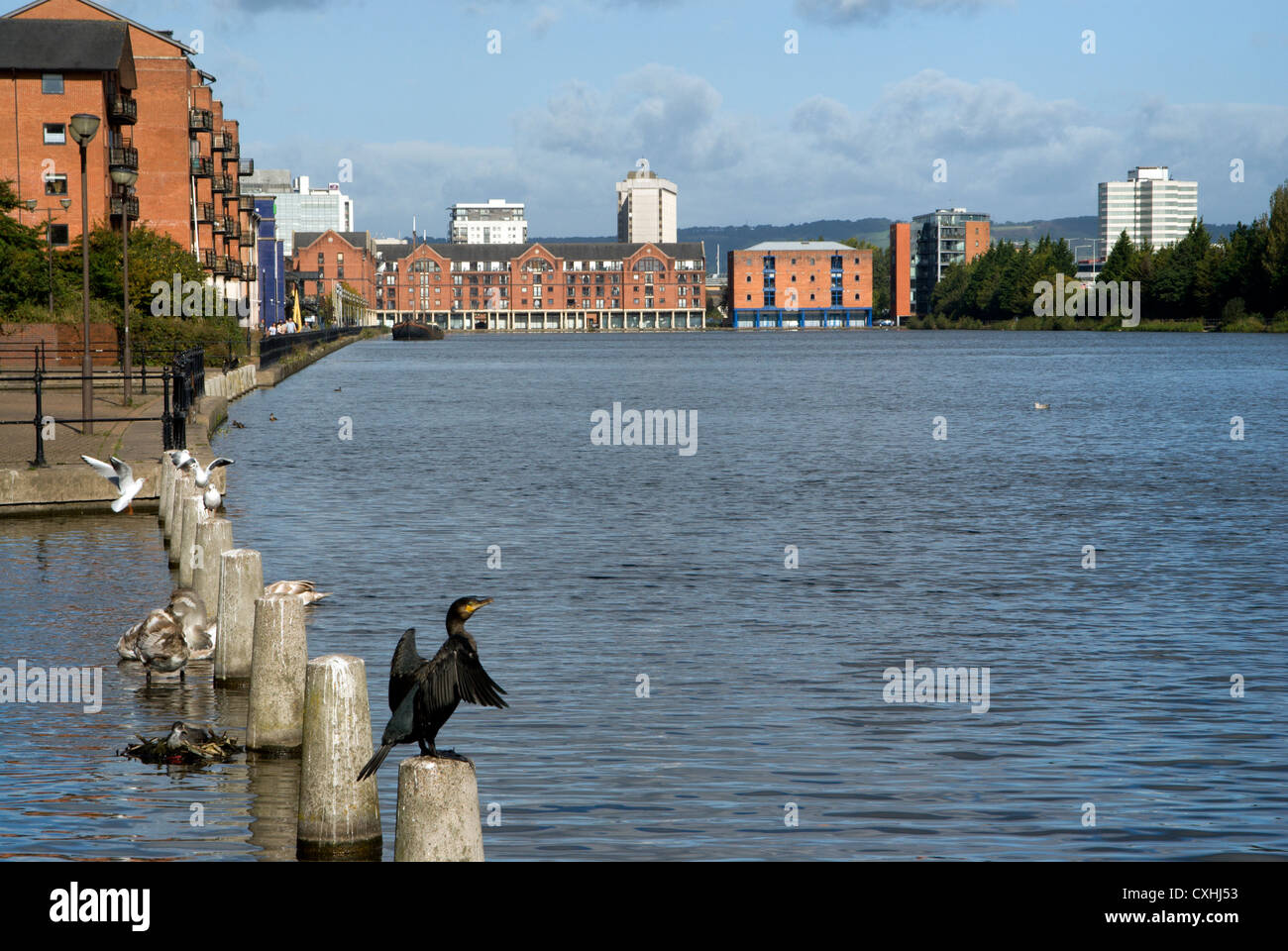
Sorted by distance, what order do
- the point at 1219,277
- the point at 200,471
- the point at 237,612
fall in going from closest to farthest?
the point at 237,612 → the point at 200,471 → the point at 1219,277

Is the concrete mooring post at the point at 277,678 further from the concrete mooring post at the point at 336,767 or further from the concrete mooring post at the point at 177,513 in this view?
the concrete mooring post at the point at 177,513

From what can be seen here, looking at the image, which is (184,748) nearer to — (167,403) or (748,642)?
(748,642)

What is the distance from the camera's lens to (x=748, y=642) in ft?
50.3

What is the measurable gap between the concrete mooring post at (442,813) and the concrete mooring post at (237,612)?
202 inches

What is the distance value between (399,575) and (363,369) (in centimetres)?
8028

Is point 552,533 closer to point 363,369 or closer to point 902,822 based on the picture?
point 902,822

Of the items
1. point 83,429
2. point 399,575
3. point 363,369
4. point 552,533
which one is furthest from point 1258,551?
point 363,369

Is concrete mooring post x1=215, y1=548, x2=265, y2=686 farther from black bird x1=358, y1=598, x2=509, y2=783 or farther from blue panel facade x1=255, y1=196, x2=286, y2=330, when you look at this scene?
blue panel facade x1=255, y1=196, x2=286, y2=330

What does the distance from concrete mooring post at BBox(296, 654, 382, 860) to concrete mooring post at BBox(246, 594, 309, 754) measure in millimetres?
1783

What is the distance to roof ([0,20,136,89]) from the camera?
77438 millimetres

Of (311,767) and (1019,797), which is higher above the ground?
(311,767)

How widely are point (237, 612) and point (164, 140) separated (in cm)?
8754

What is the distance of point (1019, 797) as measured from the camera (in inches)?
396

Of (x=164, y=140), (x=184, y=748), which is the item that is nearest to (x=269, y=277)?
(x=164, y=140)
